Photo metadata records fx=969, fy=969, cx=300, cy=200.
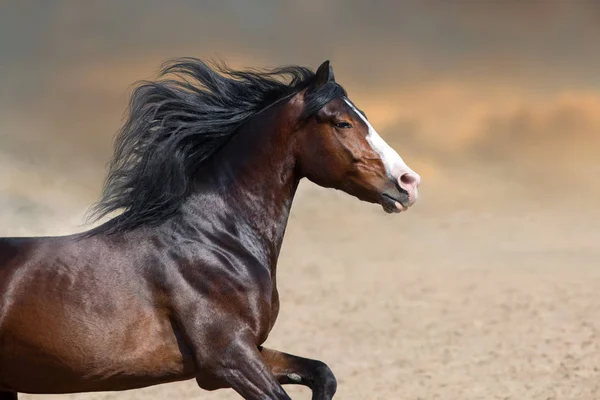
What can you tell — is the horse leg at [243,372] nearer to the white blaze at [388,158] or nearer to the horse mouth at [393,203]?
the horse mouth at [393,203]

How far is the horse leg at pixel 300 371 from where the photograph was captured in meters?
4.40

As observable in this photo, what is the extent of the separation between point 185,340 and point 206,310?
0.16 metres

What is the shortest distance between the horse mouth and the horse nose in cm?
4

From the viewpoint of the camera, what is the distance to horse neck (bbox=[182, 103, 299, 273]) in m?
4.55

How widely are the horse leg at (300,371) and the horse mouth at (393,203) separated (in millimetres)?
781

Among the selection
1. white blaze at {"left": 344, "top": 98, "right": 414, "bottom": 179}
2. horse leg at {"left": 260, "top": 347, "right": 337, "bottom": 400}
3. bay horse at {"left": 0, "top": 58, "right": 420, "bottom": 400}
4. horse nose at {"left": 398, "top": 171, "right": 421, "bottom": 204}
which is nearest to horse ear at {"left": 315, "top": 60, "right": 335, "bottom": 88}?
bay horse at {"left": 0, "top": 58, "right": 420, "bottom": 400}

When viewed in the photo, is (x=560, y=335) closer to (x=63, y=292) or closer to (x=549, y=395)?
(x=549, y=395)

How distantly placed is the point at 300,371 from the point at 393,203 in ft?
2.90

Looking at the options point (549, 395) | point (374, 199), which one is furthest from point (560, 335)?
point (374, 199)

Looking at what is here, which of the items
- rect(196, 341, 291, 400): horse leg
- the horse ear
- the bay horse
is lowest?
rect(196, 341, 291, 400): horse leg

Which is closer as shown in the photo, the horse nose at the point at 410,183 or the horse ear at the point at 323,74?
the horse nose at the point at 410,183

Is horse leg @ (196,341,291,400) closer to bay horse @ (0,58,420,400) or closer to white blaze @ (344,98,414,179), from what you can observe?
bay horse @ (0,58,420,400)

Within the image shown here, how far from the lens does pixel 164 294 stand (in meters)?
4.25

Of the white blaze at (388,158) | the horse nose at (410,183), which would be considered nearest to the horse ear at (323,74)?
the white blaze at (388,158)
